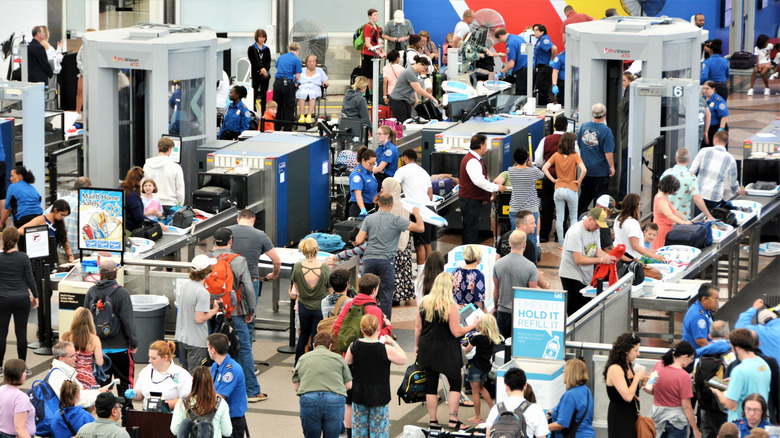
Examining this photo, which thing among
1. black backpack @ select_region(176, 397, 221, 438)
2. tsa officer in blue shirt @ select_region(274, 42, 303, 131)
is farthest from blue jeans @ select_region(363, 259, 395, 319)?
tsa officer in blue shirt @ select_region(274, 42, 303, 131)

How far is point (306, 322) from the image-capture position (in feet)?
36.6

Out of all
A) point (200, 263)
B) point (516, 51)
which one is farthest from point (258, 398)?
point (516, 51)

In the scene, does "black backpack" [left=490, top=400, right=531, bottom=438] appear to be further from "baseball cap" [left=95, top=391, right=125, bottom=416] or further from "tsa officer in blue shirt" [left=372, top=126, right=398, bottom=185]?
"tsa officer in blue shirt" [left=372, top=126, right=398, bottom=185]

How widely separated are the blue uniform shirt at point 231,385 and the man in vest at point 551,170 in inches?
291

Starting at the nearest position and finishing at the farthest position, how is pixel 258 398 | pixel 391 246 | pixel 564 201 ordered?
pixel 258 398, pixel 391 246, pixel 564 201

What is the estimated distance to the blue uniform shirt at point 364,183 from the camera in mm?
14516

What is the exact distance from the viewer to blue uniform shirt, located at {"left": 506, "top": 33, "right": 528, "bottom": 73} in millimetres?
23422

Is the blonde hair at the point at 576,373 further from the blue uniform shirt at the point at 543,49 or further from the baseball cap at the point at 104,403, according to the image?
the blue uniform shirt at the point at 543,49

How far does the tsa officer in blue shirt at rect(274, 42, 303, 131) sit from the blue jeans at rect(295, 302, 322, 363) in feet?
33.2

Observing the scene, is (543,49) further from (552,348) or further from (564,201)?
(552,348)

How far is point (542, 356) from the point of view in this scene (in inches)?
370

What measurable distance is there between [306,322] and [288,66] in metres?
10.4

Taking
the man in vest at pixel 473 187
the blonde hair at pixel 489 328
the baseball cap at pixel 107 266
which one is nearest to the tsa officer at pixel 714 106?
the man in vest at pixel 473 187

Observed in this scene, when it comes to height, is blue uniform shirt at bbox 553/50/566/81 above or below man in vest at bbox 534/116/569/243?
above
